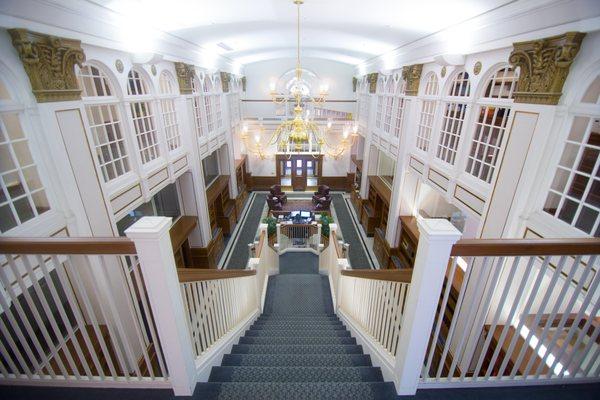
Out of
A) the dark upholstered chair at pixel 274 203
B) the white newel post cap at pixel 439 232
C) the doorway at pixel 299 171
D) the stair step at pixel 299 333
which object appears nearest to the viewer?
the white newel post cap at pixel 439 232

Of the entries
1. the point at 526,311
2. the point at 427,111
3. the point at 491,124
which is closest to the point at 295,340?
the point at 526,311

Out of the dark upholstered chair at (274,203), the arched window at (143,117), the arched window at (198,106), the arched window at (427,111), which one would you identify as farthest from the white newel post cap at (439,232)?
the dark upholstered chair at (274,203)

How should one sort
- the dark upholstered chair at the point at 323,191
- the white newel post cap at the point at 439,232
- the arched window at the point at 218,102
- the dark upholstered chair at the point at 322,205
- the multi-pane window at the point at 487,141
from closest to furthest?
the white newel post cap at the point at 439,232 → the multi-pane window at the point at 487,141 → the arched window at the point at 218,102 → the dark upholstered chair at the point at 322,205 → the dark upholstered chair at the point at 323,191

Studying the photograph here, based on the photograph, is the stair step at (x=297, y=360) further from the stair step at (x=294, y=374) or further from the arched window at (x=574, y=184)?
the arched window at (x=574, y=184)

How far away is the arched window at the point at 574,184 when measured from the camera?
2959mm

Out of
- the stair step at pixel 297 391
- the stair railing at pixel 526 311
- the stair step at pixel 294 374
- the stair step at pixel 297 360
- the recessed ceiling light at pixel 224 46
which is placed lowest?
the stair step at pixel 297 360

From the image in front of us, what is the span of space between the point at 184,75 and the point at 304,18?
2.83 m

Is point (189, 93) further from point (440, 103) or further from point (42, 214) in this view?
point (440, 103)

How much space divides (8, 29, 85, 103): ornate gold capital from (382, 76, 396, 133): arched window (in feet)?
24.3

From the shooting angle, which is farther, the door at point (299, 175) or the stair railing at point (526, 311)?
the door at point (299, 175)

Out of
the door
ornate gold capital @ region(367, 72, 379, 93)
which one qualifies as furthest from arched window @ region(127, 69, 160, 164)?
the door

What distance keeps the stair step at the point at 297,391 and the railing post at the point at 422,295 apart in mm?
162

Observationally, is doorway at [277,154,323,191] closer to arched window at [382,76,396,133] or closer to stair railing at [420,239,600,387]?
arched window at [382,76,396,133]

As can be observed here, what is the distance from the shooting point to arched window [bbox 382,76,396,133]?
8727 millimetres
